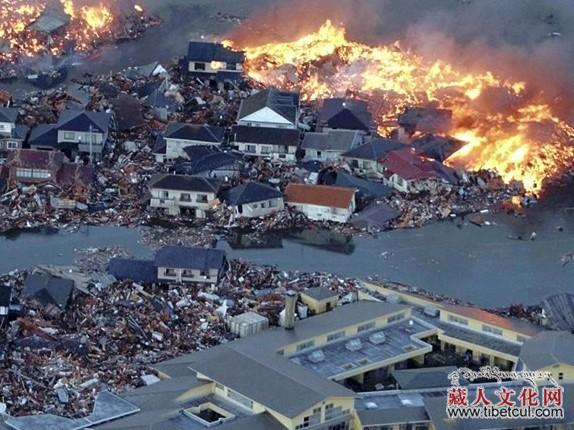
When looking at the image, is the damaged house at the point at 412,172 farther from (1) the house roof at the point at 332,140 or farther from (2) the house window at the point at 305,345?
(2) the house window at the point at 305,345

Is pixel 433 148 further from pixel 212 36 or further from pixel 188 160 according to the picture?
pixel 212 36

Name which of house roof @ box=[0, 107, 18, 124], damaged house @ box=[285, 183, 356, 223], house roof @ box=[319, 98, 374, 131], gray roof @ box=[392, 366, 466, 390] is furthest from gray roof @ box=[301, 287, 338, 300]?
house roof @ box=[0, 107, 18, 124]

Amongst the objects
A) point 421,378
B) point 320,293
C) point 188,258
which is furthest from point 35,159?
point 421,378

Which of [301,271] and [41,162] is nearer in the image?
[301,271]

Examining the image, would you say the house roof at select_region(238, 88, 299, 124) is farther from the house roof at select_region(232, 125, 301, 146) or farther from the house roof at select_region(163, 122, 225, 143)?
the house roof at select_region(163, 122, 225, 143)

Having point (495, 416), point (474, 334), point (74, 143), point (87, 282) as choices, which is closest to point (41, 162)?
point (74, 143)

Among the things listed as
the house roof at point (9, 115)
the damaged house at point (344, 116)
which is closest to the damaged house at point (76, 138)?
the house roof at point (9, 115)
